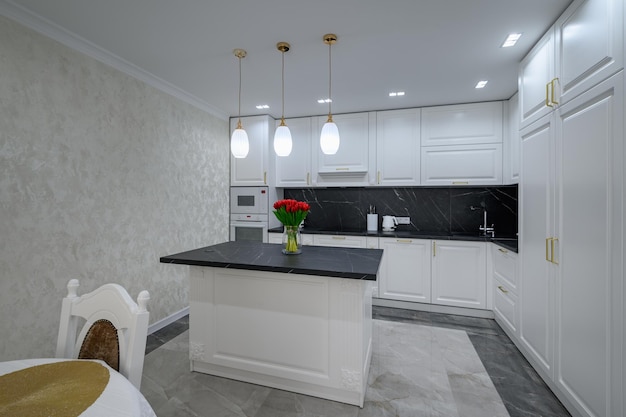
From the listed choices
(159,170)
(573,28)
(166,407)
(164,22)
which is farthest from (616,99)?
(159,170)

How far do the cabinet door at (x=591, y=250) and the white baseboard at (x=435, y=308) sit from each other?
1534mm

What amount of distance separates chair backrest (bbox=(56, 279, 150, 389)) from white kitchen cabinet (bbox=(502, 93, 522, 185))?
3.64 m

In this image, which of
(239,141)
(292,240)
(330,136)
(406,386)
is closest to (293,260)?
(292,240)

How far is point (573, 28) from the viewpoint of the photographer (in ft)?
5.81

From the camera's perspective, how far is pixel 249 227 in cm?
421

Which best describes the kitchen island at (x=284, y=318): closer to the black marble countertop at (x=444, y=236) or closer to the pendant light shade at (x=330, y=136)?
the pendant light shade at (x=330, y=136)

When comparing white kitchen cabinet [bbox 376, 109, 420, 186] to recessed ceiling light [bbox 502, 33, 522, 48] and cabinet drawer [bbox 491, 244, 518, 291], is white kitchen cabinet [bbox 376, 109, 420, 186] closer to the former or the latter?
cabinet drawer [bbox 491, 244, 518, 291]

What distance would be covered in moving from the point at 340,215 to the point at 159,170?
2505mm

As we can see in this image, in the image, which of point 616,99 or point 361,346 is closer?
point 616,99

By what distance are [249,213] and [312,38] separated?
2.56 metres

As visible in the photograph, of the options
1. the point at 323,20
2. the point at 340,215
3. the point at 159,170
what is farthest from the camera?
the point at 340,215

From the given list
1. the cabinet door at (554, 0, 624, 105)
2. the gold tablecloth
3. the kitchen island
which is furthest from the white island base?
the cabinet door at (554, 0, 624, 105)

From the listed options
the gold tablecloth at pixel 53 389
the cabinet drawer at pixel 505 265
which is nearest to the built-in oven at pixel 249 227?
the cabinet drawer at pixel 505 265

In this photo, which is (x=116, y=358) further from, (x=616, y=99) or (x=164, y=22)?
(x=616, y=99)
